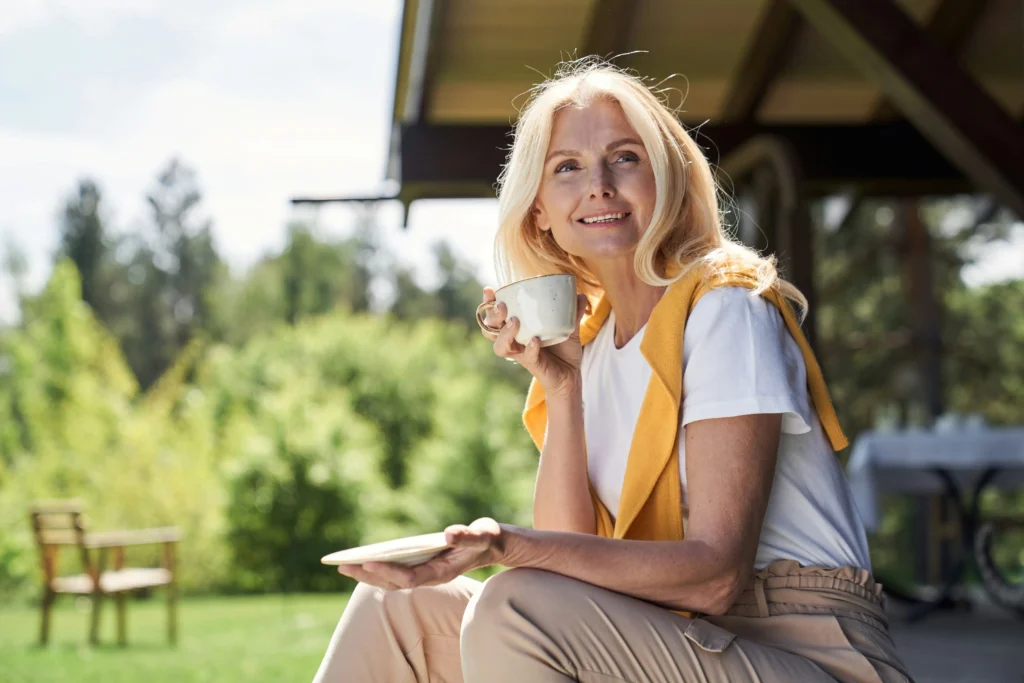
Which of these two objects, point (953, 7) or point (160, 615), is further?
point (160, 615)

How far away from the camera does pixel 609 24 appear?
523cm

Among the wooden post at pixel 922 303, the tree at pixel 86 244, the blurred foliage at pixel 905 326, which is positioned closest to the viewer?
the wooden post at pixel 922 303

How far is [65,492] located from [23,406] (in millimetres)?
4115

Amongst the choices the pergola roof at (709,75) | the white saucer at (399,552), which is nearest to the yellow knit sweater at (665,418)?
the white saucer at (399,552)

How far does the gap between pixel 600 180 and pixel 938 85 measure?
2.65m

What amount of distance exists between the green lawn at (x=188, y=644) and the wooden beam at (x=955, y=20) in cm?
424

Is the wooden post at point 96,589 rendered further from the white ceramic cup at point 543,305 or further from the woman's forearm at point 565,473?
the white ceramic cup at point 543,305

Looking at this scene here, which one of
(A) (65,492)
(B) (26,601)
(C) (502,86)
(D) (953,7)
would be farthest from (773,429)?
(A) (65,492)

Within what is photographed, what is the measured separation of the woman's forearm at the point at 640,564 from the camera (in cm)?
133

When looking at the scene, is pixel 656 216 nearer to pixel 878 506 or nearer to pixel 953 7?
pixel 878 506

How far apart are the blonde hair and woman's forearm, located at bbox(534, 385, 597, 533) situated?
23 centimetres

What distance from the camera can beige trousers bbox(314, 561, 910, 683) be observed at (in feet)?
4.30

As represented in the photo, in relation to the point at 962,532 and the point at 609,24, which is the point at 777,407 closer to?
the point at 609,24

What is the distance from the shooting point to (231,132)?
4247cm
